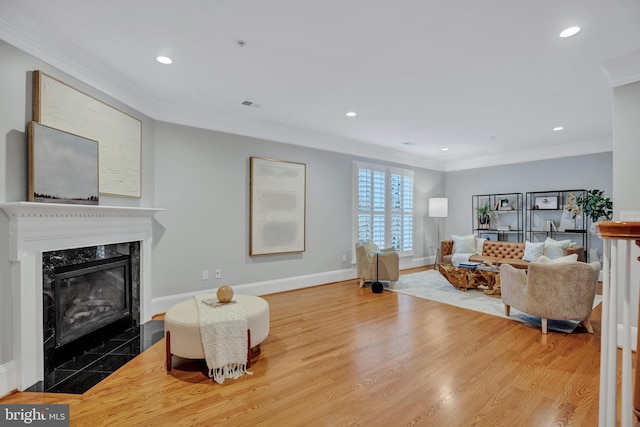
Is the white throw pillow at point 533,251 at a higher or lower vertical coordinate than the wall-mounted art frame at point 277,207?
lower

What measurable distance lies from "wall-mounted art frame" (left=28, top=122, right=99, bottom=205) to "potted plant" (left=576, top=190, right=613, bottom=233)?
7.52m

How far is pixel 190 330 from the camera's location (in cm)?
255

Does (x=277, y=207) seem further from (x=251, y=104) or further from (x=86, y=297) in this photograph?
(x=86, y=297)

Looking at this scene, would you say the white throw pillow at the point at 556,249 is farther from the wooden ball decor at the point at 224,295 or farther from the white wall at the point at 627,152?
the wooden ball decor at the point at 224,295

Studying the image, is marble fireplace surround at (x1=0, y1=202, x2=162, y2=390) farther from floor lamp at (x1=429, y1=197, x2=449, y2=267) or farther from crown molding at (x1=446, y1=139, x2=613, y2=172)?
crown molding at (x1=446, y1=139, x2=613, y2=172)

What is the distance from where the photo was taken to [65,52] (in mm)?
2779

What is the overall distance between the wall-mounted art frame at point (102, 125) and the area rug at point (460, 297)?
13.8 ft

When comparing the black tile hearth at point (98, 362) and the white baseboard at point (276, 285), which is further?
the white baseboard at point (276, 285)

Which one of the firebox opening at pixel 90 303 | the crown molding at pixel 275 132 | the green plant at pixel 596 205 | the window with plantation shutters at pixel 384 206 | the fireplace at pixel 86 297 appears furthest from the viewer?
the window with plantation shutters at pixel 384 206

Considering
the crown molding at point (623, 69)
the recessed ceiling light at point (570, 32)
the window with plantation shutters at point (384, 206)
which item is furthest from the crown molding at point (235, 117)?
the recessed ceiling light at point (570, 32)

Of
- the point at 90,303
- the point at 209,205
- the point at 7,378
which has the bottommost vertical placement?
the point at 7,378

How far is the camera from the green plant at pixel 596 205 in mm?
5726

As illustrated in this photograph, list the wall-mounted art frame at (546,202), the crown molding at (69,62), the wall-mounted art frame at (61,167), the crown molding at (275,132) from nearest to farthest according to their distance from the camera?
the crown molding at (69,62)
the wall-mounted art frame at (61,167)
the crown molding at (275,132)
the wall-mounted art frame at (546,202)

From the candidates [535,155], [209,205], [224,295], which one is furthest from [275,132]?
[535,155]
